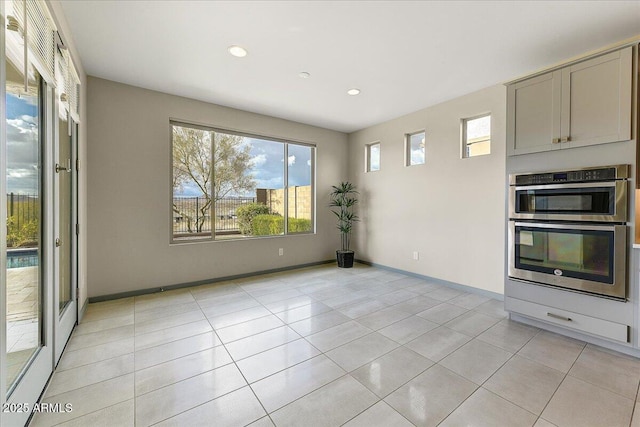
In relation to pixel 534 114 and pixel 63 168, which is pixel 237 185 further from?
pixel 534 114

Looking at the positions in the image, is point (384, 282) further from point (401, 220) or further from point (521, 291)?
point (521, 291)

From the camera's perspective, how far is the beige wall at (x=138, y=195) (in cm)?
329

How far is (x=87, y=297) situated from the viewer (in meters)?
3.21

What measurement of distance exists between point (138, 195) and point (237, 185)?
4.68 feet

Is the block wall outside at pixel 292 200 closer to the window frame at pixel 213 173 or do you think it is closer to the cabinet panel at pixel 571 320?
the window frame at pixel 213 173

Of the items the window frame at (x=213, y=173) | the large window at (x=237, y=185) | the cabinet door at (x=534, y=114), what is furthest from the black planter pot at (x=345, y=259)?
the cabinet door at (x=534, y=114)

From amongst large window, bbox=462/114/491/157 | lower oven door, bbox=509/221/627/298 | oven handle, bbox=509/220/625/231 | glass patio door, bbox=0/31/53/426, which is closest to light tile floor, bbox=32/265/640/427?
glass patio door, bbox=0/31/53/426

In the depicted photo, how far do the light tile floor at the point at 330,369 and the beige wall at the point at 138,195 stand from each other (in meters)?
0.58

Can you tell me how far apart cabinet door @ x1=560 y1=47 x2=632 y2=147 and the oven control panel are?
0.24m

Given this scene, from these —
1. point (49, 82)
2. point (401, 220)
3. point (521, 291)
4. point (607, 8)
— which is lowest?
point (521, 291)

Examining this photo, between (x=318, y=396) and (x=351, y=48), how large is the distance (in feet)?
9.87

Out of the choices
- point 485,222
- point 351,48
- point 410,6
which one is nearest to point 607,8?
point 410,6

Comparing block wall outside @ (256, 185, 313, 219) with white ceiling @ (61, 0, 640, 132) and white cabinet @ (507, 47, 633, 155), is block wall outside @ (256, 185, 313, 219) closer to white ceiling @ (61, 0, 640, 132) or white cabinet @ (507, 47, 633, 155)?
white ceiling @ (61, 0, 640, 132)

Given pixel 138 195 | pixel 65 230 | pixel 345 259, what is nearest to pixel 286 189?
pixel 345 259
